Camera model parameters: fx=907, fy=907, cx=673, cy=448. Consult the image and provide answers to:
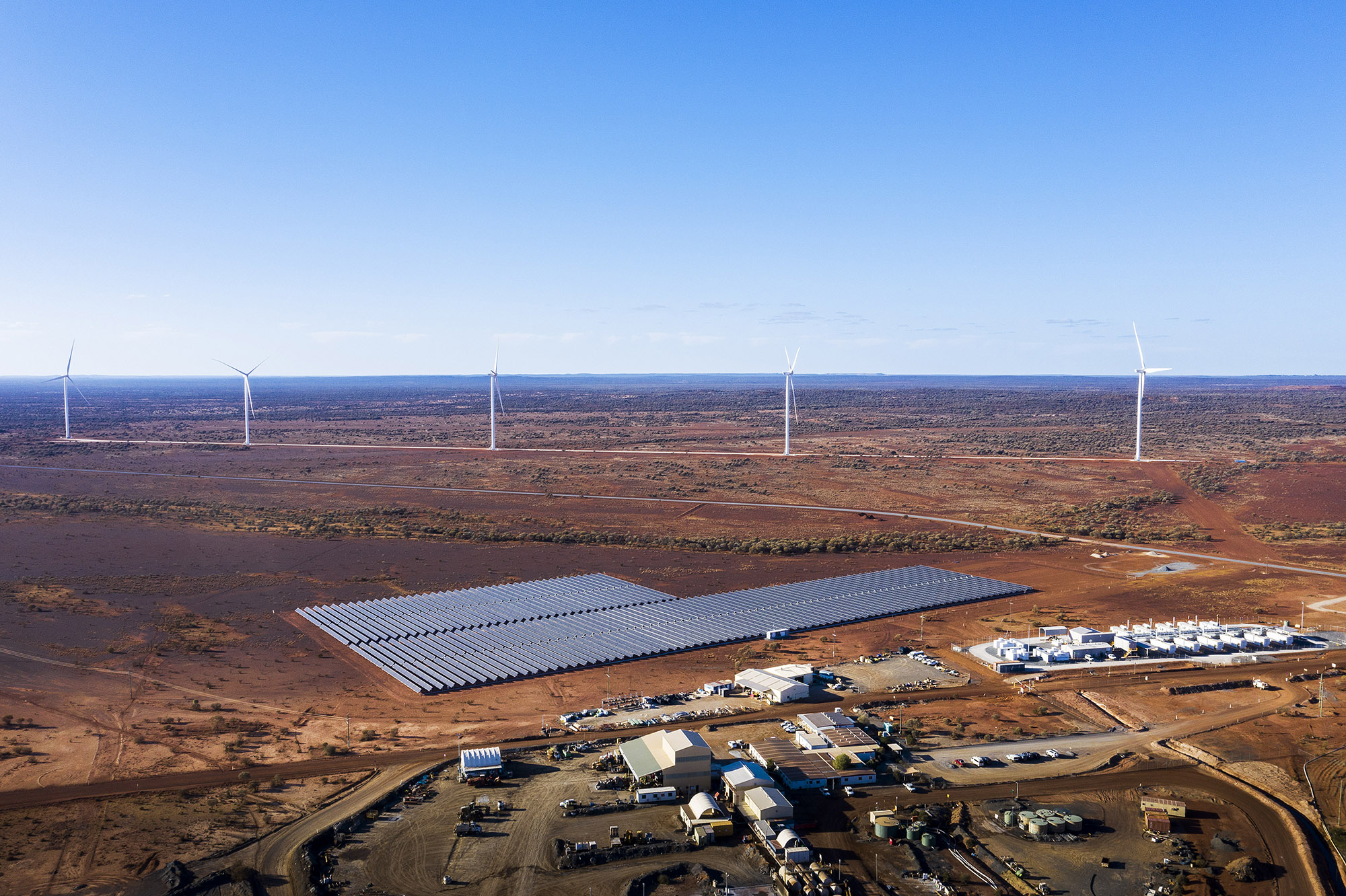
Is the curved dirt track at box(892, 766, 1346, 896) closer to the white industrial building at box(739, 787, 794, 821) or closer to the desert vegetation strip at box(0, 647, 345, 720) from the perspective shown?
the white industrial building at box(739, 787, 794, 821)

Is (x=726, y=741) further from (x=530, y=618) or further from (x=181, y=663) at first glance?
(x=181, y=663)

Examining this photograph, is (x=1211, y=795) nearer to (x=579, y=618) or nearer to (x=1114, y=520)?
(x=579, y=618)

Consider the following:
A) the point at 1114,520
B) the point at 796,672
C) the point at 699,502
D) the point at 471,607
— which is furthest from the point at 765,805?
the point at 1114,520

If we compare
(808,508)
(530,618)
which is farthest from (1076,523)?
(530,618)

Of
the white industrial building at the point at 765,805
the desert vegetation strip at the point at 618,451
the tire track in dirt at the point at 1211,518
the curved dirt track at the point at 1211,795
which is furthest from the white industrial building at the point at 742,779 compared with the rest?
the desert vegetation strip at the point at 618,451

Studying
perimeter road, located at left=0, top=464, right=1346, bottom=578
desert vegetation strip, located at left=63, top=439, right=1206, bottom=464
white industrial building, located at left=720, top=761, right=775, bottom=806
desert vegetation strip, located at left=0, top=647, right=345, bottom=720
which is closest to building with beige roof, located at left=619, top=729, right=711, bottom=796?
white industrial building, located at left=720, top=761, right=775, bottom=806

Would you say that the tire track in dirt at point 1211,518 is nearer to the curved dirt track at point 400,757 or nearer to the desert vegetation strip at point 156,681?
the curved dirt track at point 400,757
